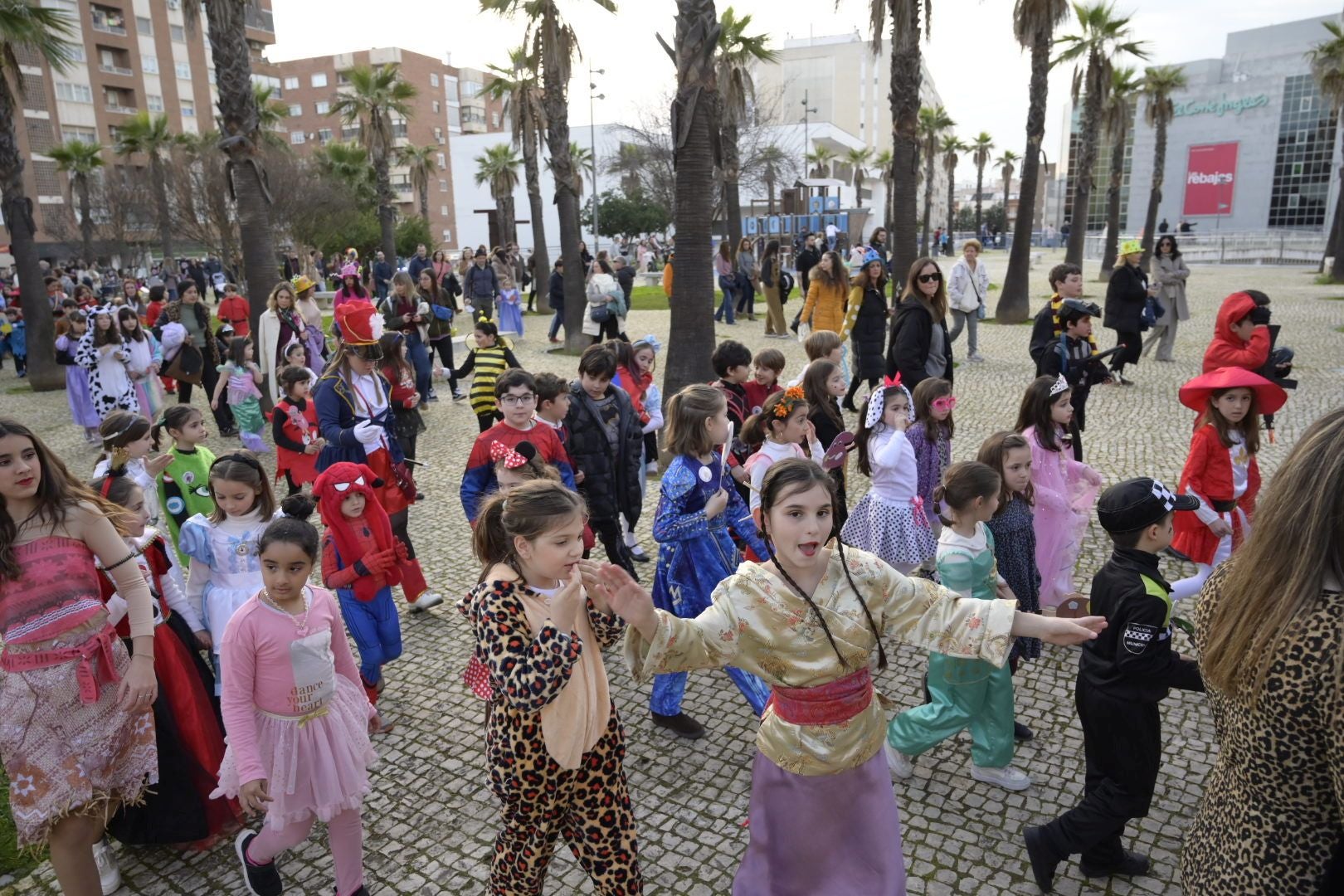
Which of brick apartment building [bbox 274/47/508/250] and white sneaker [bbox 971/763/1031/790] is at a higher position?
brick apartment building [bbox 274/47/508/250]

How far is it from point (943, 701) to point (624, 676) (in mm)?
1932

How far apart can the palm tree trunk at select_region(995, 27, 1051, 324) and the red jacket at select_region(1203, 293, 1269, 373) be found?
37.8 ft

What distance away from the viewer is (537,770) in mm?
2568

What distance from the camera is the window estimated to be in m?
47.3

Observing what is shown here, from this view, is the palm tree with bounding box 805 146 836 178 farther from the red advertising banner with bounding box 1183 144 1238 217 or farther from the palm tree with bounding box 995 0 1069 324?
the palm tree with bounding box 995 0 1069 324

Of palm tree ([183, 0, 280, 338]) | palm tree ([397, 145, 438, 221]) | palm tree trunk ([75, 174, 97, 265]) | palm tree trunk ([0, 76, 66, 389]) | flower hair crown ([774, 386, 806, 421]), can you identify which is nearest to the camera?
flower hair crown ([774, 386, 806, 421])

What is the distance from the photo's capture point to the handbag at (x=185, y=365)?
421 inches

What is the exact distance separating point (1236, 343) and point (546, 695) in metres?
6.32

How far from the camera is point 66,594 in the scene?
9.62 ft

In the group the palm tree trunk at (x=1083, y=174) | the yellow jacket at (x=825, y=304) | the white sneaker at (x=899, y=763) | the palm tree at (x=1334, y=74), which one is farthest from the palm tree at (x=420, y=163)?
the white sneaker at (x=899, y=763)

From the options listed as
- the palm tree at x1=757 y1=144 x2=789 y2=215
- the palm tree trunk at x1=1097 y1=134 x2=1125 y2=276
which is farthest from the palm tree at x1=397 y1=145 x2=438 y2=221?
the palm tree trunk at x1=1097 y1=134 x2=1125 y2=276

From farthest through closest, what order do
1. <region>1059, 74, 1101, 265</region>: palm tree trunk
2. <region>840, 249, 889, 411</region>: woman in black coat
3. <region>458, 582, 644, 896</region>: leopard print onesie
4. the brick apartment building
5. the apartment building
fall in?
the brick apartment building < the apartment building < <region>1059, 74, 1101, 265</region>: palm tree trunk < <region>840, 249, 889, 411</region>: woman in black coat < <region>458, 582, 644, 896</region>: leopard print onesie

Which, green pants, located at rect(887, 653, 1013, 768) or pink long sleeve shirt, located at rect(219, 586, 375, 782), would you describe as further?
green pants, located at rect(887, 653, 1013, 768)

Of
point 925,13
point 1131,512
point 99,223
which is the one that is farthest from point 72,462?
point 99,223
